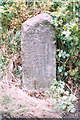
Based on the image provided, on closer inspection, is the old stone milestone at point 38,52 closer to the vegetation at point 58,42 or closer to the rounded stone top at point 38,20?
the rounded stone top at point 38,20

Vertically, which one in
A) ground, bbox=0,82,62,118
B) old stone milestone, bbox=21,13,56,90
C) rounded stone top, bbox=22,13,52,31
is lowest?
ground, bbox=0,82,62,118

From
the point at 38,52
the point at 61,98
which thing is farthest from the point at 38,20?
the point at 61,98

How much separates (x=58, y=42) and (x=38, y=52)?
1.08ft

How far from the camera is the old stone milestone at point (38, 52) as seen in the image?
2004 millimetres

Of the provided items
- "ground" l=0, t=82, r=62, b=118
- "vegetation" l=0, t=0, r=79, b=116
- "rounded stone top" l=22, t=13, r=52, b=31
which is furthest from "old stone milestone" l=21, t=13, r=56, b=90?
"ground" l=0, t=82, r=62, b=118


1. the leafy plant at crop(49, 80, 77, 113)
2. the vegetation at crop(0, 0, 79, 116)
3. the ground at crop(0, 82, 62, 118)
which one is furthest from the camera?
the vegetation at crop(0, 0, 79, 116)

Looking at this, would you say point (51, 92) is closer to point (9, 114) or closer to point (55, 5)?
point (9, 114)

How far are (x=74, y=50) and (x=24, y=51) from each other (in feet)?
2.24

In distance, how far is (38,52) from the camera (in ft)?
6.82

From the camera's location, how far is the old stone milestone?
200cm

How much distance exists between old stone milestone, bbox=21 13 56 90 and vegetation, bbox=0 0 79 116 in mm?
106

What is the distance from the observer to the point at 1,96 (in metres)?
1.68

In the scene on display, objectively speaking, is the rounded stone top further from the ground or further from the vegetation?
the ground

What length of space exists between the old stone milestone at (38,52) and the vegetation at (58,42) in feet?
0.35
